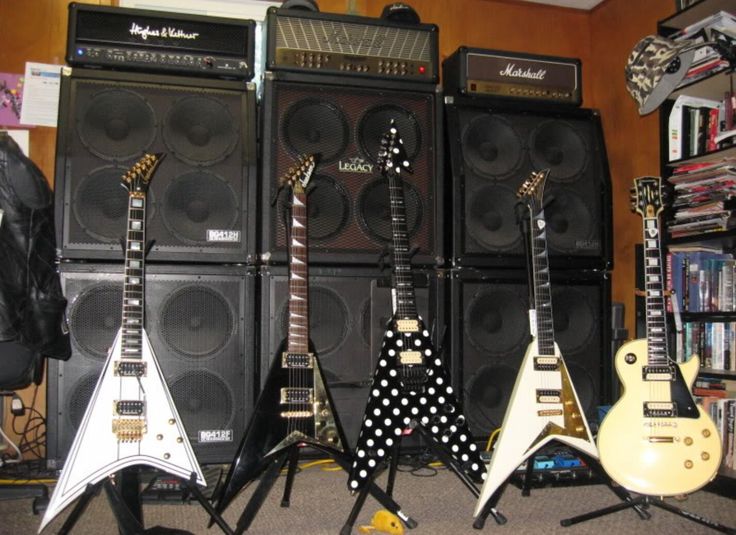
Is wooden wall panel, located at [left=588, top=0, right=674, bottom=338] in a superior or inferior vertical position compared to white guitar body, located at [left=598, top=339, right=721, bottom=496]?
superior

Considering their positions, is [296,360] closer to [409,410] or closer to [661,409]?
[409,410]

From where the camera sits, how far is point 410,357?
195cm

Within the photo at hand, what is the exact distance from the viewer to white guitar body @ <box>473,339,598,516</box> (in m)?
1.90

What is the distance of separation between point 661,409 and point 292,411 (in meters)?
1.12

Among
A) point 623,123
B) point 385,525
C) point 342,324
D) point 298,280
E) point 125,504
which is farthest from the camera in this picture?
point 623,123

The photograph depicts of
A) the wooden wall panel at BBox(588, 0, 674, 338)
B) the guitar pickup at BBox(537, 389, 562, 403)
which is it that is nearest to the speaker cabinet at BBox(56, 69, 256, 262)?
the guitar pickup at BBox(537, 389, 562, 403)

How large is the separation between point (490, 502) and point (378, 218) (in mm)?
1146

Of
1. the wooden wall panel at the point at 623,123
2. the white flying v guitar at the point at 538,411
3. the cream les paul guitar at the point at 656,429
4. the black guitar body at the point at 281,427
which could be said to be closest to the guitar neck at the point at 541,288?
the white flying v guitar at the point at 538,411

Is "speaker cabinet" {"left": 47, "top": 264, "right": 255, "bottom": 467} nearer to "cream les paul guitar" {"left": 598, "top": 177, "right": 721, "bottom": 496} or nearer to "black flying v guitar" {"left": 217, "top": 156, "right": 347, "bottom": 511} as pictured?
"black flying v guitar" {"left": 217, "top": 156, "right": 347, "bottom": 511}

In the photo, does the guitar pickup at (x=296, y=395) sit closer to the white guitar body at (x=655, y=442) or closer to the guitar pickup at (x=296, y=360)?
the guitar pickup at (x=296, y=360)

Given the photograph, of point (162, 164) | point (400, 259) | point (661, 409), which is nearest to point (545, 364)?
point (661, 409)

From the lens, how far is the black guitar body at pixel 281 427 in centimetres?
179

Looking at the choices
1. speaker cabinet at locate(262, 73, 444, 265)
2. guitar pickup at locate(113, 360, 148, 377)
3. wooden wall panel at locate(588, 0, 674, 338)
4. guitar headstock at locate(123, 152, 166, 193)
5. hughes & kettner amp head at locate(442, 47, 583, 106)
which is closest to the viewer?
guitar pickup at locate(113, 360, 148, 377)

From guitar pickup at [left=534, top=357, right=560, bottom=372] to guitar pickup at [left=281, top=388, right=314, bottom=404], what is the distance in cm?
71
